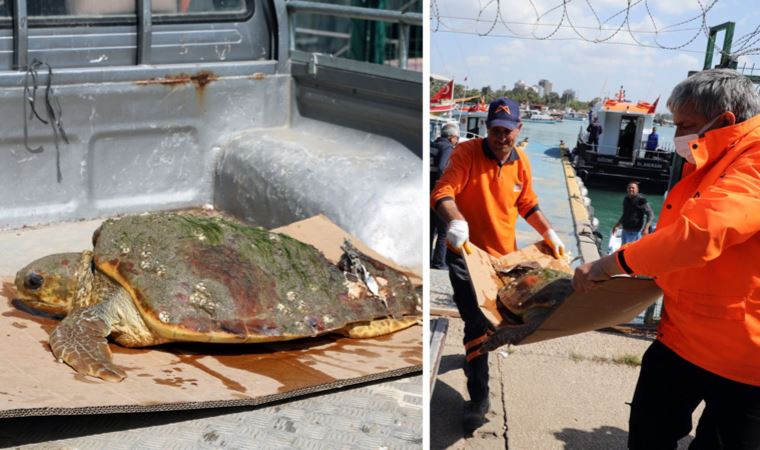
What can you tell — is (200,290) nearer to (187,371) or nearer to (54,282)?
(187,371)

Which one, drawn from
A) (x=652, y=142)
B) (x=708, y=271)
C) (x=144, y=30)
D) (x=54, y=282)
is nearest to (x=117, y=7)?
(x=144, y=30)

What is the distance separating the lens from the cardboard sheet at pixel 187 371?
94.7 inches

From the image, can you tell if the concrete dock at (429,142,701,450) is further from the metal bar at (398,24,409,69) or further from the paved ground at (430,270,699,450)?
the metal bar at (398,24,409,69)

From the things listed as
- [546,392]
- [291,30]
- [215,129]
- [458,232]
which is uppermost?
[291,30]

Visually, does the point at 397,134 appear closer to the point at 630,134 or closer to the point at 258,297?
the point at 258,297

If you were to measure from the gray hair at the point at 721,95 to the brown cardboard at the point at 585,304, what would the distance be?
1.86ft

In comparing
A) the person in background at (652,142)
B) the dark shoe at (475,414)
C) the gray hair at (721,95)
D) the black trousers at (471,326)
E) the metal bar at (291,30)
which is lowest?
the person in background at (652,142)

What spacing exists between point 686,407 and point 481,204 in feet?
4.88

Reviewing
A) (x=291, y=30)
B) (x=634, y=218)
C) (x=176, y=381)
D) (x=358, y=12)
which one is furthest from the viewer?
(x=634, y=218)

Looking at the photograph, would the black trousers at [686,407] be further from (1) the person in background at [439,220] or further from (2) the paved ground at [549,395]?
(1) the person in background at [439,220]

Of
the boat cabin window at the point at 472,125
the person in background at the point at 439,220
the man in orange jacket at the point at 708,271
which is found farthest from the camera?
the boat cabin window at the point at 472,125

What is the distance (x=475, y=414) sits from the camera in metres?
3.63

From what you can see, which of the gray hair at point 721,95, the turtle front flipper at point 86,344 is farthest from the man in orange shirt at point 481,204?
the turtle front flipper at point 86,344

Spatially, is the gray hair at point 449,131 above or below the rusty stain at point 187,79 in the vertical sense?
below
